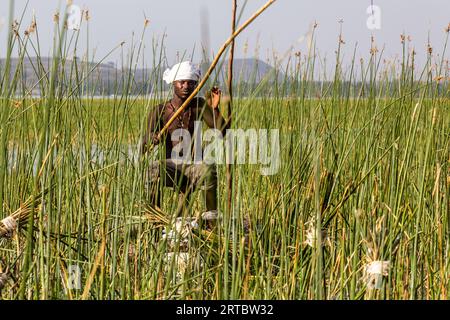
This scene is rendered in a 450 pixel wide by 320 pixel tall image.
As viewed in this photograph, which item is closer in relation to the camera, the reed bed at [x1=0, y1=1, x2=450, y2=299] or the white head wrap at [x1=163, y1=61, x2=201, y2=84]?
the reed bed at [x1=0, y1=1, x2=450, y2=299]

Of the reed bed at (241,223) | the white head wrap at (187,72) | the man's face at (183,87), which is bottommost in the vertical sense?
the reed bed at (241,223)

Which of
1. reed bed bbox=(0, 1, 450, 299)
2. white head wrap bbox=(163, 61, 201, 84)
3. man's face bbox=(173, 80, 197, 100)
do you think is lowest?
reed bed bbox=(0, 1, 450, 299)

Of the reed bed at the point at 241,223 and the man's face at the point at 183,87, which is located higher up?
the man's face at the point at 183,87

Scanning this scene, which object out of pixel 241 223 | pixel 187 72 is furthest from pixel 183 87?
pixel 241 223

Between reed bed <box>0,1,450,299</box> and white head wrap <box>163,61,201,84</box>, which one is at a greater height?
white head wrap <box>163,61,201,84</box>

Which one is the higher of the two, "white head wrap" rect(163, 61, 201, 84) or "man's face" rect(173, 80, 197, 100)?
"white head wrap" rect(163, 61, 201, 84)

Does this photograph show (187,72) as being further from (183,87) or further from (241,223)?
(241,223)

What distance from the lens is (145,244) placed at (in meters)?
2.59

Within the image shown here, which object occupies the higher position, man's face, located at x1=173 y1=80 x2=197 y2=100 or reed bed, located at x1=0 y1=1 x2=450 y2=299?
man's face, located at x1=173 y1=80 x2=197 y2=100

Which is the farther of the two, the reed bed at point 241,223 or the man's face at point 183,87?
the man's face at point 183,87

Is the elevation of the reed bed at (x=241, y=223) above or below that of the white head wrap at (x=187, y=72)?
below

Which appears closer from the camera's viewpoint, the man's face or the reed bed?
the reed bed
